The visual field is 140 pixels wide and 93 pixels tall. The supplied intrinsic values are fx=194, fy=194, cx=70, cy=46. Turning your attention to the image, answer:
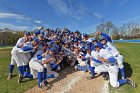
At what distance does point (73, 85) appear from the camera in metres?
7.28

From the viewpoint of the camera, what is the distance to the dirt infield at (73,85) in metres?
6.72

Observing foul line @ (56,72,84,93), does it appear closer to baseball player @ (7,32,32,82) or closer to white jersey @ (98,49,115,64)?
white jersey @ (98,49,115,64)

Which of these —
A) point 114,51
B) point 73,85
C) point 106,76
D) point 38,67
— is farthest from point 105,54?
point 38,67

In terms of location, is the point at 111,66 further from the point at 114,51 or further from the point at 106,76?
the point at 106,76

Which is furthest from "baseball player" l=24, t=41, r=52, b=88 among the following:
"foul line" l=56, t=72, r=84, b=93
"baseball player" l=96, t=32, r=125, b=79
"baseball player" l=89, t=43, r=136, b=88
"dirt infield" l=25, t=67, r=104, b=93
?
"baseball player" l=96, t=32, r=125, b=79

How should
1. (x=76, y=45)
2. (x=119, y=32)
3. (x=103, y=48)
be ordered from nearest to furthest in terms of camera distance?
(x=103, y=48)
(x=76, y=45)
(x=119, y=32)

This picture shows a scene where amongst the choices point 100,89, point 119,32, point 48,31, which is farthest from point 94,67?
point 119,32

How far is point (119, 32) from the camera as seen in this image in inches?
2869

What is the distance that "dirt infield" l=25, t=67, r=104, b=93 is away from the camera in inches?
265

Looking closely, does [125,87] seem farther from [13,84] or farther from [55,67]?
[13,84]

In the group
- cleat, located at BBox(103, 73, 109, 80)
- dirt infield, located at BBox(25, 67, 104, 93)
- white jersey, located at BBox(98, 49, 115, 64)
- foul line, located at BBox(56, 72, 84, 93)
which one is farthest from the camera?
cleat, located at BBox(103, 73, 109, 80)

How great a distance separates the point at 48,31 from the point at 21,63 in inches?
184

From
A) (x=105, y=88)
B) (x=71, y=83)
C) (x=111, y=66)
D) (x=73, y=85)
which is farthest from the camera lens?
(x=71, y=83)

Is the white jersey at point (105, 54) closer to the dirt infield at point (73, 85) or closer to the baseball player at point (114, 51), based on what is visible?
the baseball player at point (114, 51)
